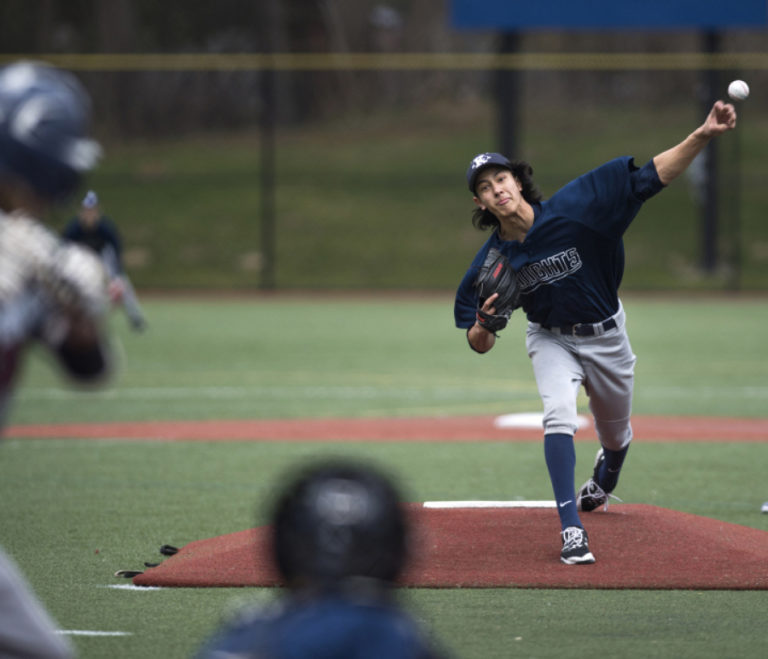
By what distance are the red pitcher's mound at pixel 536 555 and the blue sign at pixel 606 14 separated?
18740 mm

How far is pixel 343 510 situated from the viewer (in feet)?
7.93

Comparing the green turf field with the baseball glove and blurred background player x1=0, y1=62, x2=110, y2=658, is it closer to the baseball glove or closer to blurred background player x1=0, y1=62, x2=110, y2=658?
the baseball glove

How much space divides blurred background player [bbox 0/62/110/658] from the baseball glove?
10.2 ft

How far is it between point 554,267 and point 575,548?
1.36 meters

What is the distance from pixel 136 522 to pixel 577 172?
28533mm

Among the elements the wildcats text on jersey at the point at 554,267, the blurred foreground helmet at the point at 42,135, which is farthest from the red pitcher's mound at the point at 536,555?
the blurred foreground helmet at the point at 42,135

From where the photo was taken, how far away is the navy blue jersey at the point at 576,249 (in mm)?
6031

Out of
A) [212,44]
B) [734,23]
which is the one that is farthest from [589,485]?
[212,44]

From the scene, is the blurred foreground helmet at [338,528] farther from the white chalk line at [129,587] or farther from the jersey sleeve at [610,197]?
the jersey sleeve at [610,197]

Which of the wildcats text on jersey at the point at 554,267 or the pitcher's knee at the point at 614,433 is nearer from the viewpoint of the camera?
the wildcats text on jersey at the point at 554,267

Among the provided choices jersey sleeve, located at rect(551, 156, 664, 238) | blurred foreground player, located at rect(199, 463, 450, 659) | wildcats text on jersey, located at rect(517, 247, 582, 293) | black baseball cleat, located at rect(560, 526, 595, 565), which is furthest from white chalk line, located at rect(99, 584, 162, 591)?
blurred foreground player, located at rect(199, 463, 450, 659)

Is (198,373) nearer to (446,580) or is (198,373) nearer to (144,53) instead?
(446,580)

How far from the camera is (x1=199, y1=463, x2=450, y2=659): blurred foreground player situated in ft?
7.61

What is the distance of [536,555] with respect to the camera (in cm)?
578
